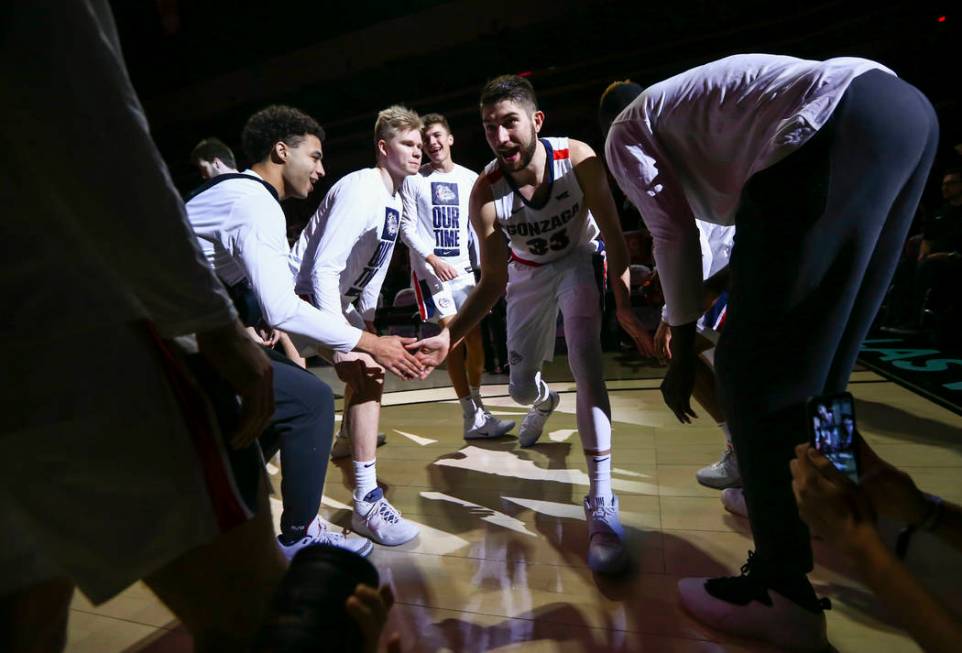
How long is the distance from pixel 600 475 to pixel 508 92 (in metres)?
1.50

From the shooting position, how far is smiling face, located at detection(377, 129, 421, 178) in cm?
254

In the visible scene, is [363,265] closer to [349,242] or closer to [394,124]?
[349,242]

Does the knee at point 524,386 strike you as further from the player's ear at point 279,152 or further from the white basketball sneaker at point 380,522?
the player's ear at point 279,152

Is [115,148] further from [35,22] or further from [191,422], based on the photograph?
[191,422]

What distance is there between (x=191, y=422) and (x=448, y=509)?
1820 millimetres

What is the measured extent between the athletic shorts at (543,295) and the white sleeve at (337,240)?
2.57ft

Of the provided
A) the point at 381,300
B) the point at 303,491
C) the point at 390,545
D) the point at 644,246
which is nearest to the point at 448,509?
the point at 390,545

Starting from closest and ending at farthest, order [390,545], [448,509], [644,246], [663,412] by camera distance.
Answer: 1. [390,545]
2. [448,509]
3. [663,412]
4. [644,246]

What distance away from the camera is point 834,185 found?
1.12 meters

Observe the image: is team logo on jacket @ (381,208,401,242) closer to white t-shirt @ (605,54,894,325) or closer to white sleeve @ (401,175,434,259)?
white sleeve @ (401,175,434,259)

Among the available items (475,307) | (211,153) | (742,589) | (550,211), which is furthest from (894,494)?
(211,153)

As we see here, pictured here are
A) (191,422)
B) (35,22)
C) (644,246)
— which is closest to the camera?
(35,22)

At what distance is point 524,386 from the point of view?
277 centimetres

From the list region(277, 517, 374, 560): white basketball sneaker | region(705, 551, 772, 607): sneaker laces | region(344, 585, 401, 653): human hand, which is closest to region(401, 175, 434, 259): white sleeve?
region(277, 517, 374, 560): white basketball sneaker
